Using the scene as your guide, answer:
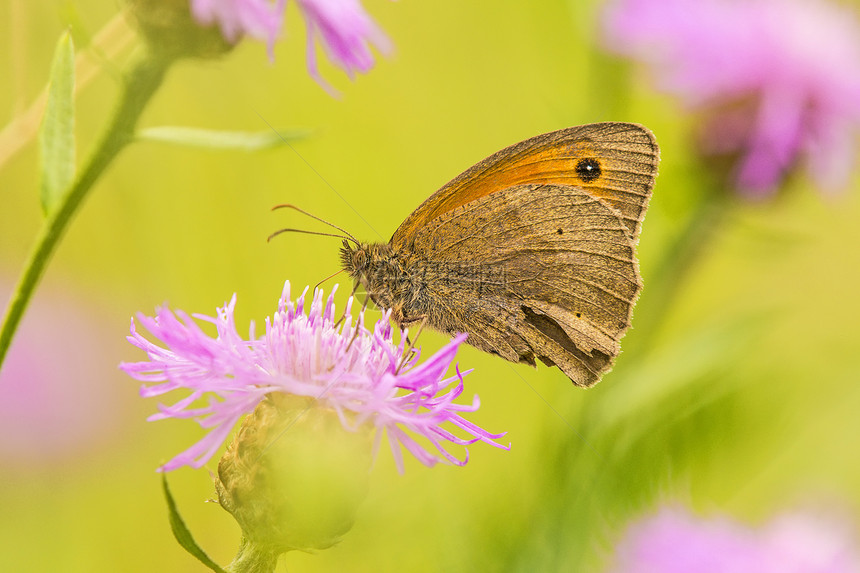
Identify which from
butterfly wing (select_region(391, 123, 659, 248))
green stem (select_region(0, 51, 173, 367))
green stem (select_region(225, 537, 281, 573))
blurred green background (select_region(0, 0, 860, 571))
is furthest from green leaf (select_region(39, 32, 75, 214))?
butterfly wing (select_region(391, 123, 659, 248))

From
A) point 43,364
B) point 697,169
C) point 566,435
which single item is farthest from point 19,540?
point 697,169

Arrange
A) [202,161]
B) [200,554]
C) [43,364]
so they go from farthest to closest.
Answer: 1. [202,161]
2. [43,364]
3. [200,554]

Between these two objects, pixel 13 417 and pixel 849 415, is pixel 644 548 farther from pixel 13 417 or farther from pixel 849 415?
pixel 13 417

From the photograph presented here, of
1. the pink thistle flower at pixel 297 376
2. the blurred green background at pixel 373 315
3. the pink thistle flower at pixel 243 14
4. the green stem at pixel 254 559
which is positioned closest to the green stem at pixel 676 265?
the blurred green background at pixel 373 315

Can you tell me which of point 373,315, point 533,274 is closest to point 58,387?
point 373,315

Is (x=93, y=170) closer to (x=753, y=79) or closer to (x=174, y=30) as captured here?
(x=174, y=30)

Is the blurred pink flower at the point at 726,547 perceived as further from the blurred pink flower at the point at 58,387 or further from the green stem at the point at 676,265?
the blurred pink flower at the point at 58,387
